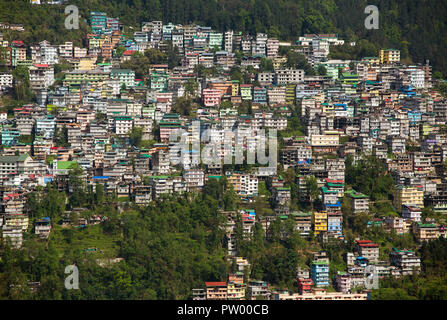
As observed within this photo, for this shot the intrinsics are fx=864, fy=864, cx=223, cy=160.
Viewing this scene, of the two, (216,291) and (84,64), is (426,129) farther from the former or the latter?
(84,64)

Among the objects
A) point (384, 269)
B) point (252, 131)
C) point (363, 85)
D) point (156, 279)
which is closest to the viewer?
point (156, 279)

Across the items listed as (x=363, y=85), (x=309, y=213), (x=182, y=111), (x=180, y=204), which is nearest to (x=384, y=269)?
(x=309, y=213)

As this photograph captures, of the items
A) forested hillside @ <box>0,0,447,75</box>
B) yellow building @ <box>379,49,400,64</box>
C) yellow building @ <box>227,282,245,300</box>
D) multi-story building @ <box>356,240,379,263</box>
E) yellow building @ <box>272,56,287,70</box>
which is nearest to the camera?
yellow building @ <box>227,282,245,300</box>

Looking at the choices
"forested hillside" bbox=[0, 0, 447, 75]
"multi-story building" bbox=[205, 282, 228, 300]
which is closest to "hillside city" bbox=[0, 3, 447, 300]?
"multi-story building" bbox=[205, 282, 228, 300]

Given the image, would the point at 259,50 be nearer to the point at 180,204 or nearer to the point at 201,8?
the point at 201,8

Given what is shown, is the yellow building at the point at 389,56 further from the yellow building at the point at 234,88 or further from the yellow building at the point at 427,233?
the yellow building at the point at 427,233

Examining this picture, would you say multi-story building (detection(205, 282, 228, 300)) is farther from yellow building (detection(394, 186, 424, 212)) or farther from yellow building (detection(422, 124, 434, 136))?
yellow building (detection(422, 124, 434, 136))

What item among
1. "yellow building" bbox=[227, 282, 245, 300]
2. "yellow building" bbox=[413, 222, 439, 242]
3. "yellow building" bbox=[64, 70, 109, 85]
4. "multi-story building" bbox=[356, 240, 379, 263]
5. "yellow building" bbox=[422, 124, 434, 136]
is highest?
"yellow building" bbox=[64, 70, 109, 85]
